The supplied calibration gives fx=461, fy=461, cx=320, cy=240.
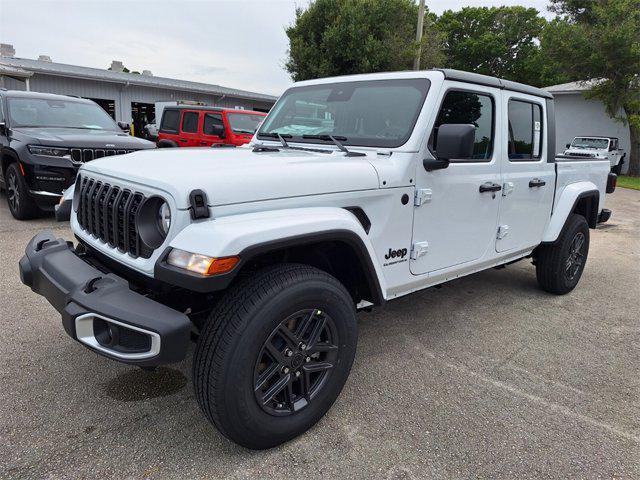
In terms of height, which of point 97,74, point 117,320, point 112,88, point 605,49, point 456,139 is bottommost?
point 117,320

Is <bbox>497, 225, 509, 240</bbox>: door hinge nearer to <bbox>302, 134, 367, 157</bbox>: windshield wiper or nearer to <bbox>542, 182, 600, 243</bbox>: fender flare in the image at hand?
<bbox>542, 182, 600, 243</bbox>: fender flare

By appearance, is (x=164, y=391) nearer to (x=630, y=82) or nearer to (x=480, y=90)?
(x=480, y=90)

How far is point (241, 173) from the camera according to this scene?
211 centimetres

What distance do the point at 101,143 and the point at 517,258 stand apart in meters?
5.60

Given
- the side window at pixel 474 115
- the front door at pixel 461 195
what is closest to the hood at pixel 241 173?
the front door at pixel 461 195

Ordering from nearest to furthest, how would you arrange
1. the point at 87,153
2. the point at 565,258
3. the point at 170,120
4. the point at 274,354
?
the point at 274,354, the point at 565,258, the point at 87,153, the point at 170,120

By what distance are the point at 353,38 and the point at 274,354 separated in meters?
18.4

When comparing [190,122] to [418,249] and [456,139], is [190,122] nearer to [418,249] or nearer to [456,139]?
[418,249]

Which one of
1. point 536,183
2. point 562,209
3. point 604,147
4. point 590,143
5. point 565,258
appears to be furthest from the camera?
point 590,143

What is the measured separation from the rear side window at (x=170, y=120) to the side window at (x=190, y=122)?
0.31 m

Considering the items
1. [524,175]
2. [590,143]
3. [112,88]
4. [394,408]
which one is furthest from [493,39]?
[394,408]

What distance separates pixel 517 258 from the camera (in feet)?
13.4

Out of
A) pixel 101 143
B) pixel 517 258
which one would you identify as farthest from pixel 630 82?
pixel 101 143

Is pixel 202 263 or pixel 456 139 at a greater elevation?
pixel 456 139
